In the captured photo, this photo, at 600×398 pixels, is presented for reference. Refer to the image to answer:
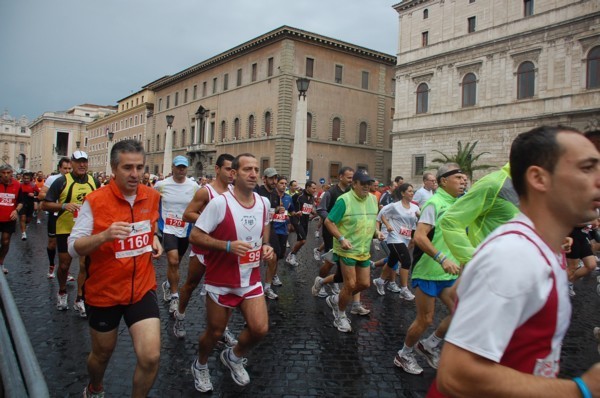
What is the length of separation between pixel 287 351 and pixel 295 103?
121 feet

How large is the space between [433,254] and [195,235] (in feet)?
6.78

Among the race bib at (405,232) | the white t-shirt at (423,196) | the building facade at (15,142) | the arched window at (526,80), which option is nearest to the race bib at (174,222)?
the race bib at (405,232)

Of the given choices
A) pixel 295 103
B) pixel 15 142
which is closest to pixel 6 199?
pixel 295 103

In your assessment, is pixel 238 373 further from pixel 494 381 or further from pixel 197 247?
pixel 494 381

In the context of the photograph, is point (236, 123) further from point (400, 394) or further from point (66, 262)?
point (400, 394)

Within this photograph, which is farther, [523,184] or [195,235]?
[195,235]

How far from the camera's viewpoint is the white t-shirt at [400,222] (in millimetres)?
8251

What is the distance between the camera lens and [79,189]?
6.71 meters

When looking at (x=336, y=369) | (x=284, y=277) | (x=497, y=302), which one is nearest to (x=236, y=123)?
(x=284, y=277)

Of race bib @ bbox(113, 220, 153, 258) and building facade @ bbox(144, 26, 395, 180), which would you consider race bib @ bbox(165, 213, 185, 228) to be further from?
building facade @ bbox(144, 26, 395, 180)

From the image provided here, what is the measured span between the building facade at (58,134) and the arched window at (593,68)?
97856mm

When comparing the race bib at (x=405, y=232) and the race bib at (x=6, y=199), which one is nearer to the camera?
the race bib at (x=405, y=232)

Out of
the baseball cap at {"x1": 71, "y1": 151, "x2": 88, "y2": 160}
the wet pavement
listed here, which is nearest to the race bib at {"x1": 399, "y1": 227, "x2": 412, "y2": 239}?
the wet pavement

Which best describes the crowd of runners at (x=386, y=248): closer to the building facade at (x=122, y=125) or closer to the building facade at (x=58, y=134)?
the building facade at (x=122, y=125)
